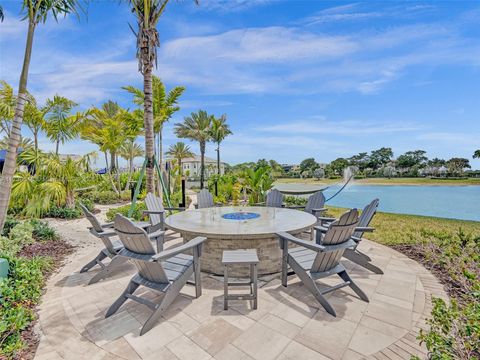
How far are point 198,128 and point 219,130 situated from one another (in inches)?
98.9

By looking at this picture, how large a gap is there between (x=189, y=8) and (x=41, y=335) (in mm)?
9151

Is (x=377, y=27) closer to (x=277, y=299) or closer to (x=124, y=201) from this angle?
(x=277, y=299)

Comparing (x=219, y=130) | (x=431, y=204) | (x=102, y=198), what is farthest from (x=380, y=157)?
(x=102, y=198)

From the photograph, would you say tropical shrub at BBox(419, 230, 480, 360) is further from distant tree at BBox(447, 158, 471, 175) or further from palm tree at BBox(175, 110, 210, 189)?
distant tree at BBox(447, 158, 471, 175)

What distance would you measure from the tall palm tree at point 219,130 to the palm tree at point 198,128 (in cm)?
72

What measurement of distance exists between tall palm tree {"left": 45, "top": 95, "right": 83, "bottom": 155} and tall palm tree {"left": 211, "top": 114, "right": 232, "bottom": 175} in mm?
17440

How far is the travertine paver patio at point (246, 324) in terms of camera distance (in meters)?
2.21

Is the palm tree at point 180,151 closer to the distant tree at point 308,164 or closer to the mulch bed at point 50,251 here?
the distant tree at point 308,164

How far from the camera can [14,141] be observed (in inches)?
153

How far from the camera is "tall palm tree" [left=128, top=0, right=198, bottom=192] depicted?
737 centimetres

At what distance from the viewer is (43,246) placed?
5.27 metres

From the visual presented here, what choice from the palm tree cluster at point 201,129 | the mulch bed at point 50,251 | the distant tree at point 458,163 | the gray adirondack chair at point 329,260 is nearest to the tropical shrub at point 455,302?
the gray adirondack chair at point 329,260

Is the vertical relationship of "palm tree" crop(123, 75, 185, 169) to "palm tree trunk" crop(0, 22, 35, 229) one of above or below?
above

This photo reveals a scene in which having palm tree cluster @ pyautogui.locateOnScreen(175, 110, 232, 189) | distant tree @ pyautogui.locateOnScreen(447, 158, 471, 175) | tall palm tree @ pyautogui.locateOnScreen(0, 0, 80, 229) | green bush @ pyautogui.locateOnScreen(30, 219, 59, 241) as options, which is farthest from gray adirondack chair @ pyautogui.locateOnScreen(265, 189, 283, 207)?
distant tree @ pyautogui.locateOnScreen(447, 158, 471, 175)
